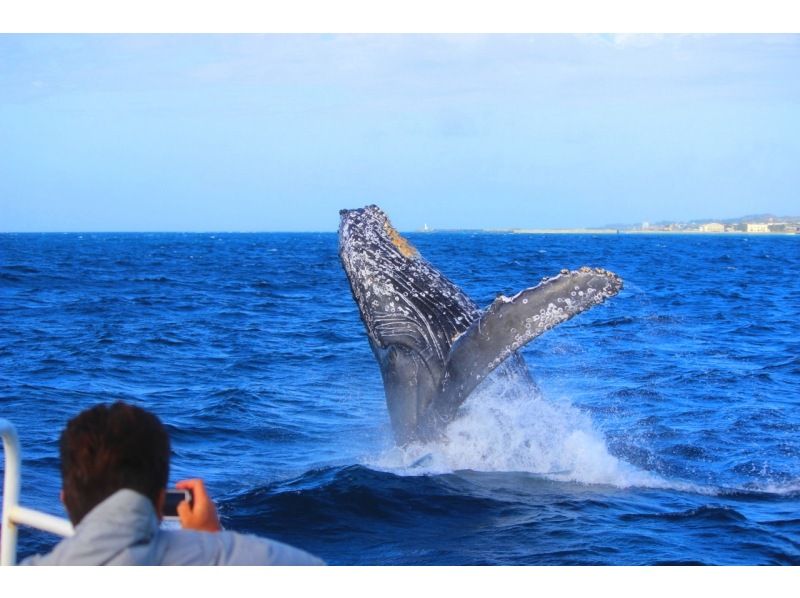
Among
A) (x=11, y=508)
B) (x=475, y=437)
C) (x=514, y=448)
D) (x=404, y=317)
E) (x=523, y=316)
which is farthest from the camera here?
(x=514, y=448)

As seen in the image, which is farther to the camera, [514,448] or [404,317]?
[514,448]

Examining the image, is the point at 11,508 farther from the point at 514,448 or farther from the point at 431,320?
the point at 514,448

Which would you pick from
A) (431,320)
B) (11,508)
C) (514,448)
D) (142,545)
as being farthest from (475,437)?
(142,545)

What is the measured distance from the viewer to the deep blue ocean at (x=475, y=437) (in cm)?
591

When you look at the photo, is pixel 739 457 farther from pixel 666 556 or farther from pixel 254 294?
pixel 254 294

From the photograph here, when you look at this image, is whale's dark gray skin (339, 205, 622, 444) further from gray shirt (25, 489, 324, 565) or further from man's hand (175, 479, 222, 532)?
gray shirt (25, 489, 324, 565)

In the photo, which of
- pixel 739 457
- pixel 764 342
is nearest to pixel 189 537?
pixel 739 457

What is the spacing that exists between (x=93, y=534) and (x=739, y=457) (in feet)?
22.8

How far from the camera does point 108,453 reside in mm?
2180

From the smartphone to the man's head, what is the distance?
0.62 feet

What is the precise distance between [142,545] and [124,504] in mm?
110

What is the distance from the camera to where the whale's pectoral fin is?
5.68 meters

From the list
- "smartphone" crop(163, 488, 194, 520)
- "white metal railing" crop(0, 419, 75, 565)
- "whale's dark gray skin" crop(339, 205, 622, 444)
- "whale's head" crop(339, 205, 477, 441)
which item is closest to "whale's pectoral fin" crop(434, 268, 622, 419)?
"whale's dark gray skin" crop(339, 205, 622, 444)
